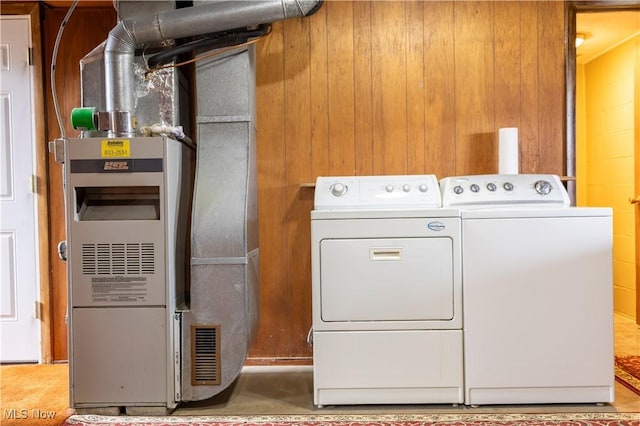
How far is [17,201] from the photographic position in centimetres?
272

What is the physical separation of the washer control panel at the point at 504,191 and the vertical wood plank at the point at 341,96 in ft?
2.04

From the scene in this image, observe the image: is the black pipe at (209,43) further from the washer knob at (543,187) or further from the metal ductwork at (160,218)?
the washer knob at (543,187)

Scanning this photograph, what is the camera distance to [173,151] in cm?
203

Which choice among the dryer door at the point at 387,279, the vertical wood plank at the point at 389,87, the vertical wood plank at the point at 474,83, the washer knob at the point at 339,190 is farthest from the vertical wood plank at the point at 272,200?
the vertical wood plank at the point at 474,83

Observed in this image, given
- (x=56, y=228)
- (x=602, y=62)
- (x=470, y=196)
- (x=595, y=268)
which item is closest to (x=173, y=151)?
(x=56, y=228)

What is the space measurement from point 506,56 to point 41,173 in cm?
279

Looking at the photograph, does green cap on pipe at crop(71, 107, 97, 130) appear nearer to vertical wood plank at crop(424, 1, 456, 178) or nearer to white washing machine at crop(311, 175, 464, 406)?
white washing machine at crop(311, 175, 464, 406)

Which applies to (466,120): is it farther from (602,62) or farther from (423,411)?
(602,62)

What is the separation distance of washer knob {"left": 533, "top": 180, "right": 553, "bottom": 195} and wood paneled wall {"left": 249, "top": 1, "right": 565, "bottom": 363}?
38cm

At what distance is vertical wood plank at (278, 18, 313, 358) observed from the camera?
8.57ft

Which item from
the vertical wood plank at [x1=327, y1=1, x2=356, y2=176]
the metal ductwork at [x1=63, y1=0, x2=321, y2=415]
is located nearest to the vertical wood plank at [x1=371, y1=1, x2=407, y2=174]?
the vertical wood plank at [x1=327, y1=1, x2=356, y2=176]

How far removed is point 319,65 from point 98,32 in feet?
4.31

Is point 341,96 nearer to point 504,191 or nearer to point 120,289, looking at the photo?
point 504,191

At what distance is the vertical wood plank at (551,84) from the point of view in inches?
103
